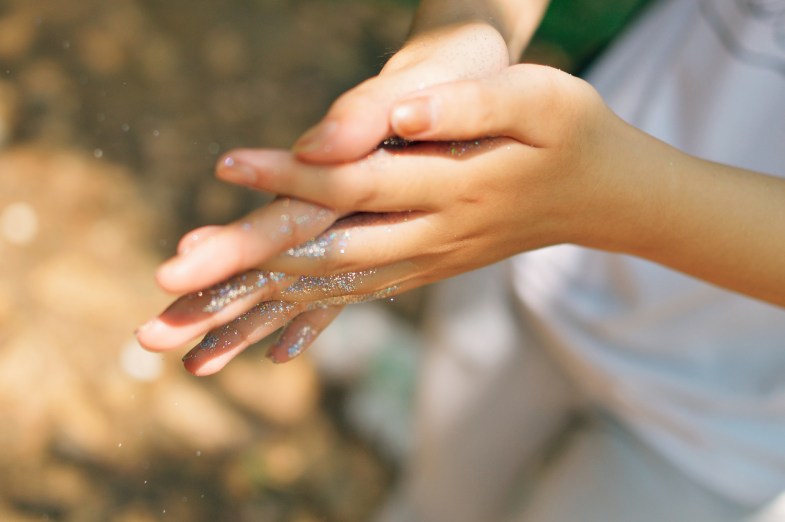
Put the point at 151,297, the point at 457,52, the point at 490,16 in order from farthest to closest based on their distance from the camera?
the point at 151,297
the point at 490,16
the point at 457,52

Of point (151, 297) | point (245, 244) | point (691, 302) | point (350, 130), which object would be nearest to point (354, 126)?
point (350, 130)

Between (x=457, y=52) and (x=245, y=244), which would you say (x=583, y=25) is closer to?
(x=457, y=52)

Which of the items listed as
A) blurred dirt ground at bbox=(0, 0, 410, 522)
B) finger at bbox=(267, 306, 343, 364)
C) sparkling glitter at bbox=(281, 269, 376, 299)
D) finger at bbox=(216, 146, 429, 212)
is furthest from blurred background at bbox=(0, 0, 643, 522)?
finger at bbox=(216, 146, 429, 212)

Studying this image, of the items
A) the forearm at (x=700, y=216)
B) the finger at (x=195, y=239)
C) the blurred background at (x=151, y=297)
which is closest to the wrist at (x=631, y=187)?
the forearm at (x=700, y=216)

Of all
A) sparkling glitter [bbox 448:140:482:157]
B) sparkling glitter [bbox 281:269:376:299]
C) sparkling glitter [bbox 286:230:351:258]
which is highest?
sparkling glitter [bbox 448:140:482:157]

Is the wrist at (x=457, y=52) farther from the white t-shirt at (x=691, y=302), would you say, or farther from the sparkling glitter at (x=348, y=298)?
the white t-shirt at (x=691, y=302)

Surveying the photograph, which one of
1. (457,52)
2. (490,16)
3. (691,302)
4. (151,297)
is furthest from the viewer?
(151,297)

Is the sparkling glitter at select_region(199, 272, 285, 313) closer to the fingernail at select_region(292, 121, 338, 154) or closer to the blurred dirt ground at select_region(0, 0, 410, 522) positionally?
the fingernail at select_region(292, 121, 338, 154)
